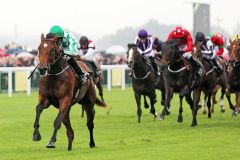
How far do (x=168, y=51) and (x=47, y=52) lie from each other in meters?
5.95

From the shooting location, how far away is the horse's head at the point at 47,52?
40.8ft

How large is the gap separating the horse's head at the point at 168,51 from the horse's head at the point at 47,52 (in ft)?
17.9

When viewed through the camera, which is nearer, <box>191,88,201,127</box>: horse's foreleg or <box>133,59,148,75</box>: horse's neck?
<box>191,88,201,127</box>: horse's foreleg

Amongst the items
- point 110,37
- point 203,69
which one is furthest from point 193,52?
point 110,37

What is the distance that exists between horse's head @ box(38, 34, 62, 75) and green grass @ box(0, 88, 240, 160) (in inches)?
54.2

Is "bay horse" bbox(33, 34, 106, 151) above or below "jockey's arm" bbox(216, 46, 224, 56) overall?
below

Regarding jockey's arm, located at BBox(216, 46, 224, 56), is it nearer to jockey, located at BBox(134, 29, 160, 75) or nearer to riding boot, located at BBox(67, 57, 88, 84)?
jockey, located at BBox(134, 29, 160, 75)

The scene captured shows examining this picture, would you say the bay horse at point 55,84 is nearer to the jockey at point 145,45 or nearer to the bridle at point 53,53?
the bridle at point 53,53

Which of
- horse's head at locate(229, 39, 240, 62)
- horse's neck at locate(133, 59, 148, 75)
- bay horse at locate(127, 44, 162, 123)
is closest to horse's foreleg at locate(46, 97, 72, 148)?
horse's head at locate(229, 39, 240, 62)

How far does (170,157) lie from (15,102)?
15.9 metres

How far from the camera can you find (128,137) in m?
15.6

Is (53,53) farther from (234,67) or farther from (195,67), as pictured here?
(195,67)

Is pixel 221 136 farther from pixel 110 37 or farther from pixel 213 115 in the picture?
pixel 110 37

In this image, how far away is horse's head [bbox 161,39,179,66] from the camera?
1808cm
